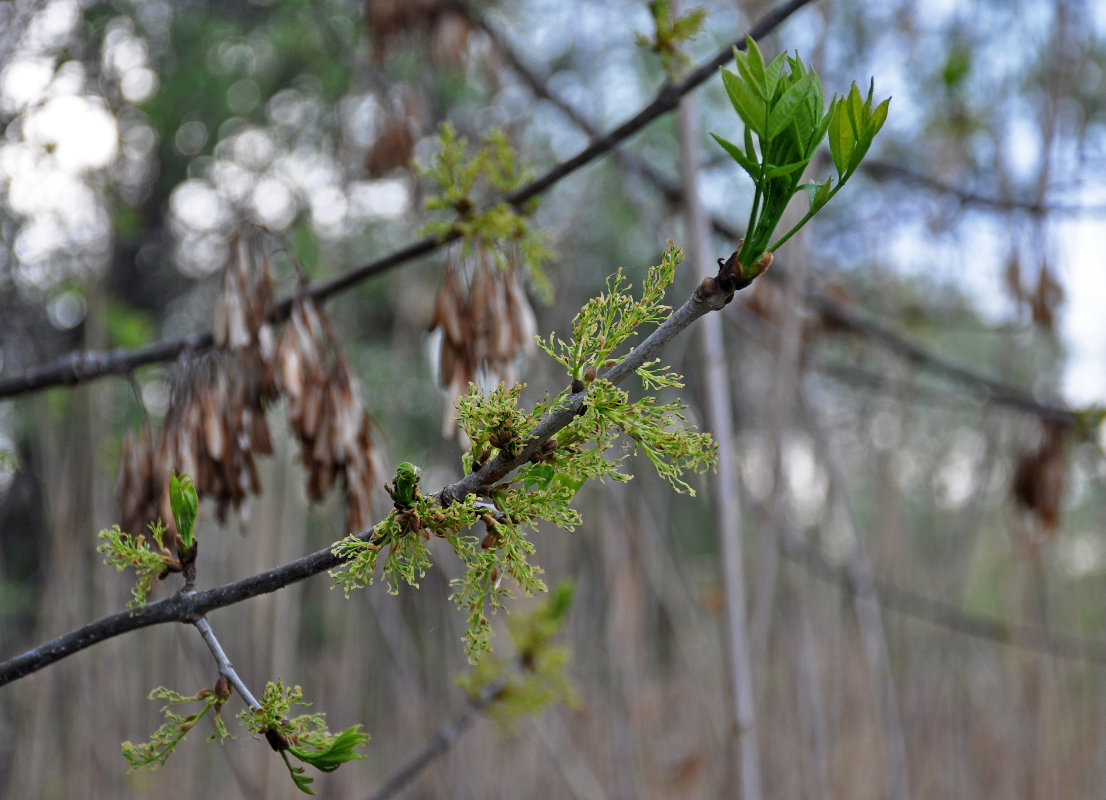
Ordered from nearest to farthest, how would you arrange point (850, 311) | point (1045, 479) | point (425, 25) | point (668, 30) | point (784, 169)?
point (784, 169)
point (668, 30)
point (1045, 479)
point (425, 25)
point (850, 311)

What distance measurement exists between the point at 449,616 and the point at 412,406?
1.20 m

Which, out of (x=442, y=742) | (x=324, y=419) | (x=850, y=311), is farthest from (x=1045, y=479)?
(x=324, y=419)

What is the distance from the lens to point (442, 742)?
2.38 feet

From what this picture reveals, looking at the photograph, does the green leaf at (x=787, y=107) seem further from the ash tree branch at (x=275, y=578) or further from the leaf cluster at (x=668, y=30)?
the leaf cluster at (x=668, y=30)

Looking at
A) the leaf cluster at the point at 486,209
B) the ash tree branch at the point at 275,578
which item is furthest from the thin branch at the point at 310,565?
the leaf cluster at the point at 486,209

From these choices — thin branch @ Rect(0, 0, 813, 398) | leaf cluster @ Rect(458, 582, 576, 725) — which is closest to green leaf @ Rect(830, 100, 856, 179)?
thin branch @ Rect(0, 0, 813, 398)

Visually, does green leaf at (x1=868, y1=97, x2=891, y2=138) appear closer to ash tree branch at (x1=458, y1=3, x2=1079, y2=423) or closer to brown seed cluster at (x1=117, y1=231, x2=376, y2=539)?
brown seed cluster at (x1=117, y1=231, x2=376, y2=539)

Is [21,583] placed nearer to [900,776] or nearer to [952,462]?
[900,776]

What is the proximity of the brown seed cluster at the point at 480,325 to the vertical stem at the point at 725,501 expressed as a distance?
187mm

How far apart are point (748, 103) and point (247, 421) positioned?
433 mm

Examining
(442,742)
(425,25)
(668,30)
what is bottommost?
(442,742)

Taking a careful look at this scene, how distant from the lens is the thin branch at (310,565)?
0.25m

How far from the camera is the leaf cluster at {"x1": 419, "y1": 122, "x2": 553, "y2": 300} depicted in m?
0.56

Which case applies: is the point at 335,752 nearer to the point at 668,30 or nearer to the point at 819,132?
the point at 819,132
